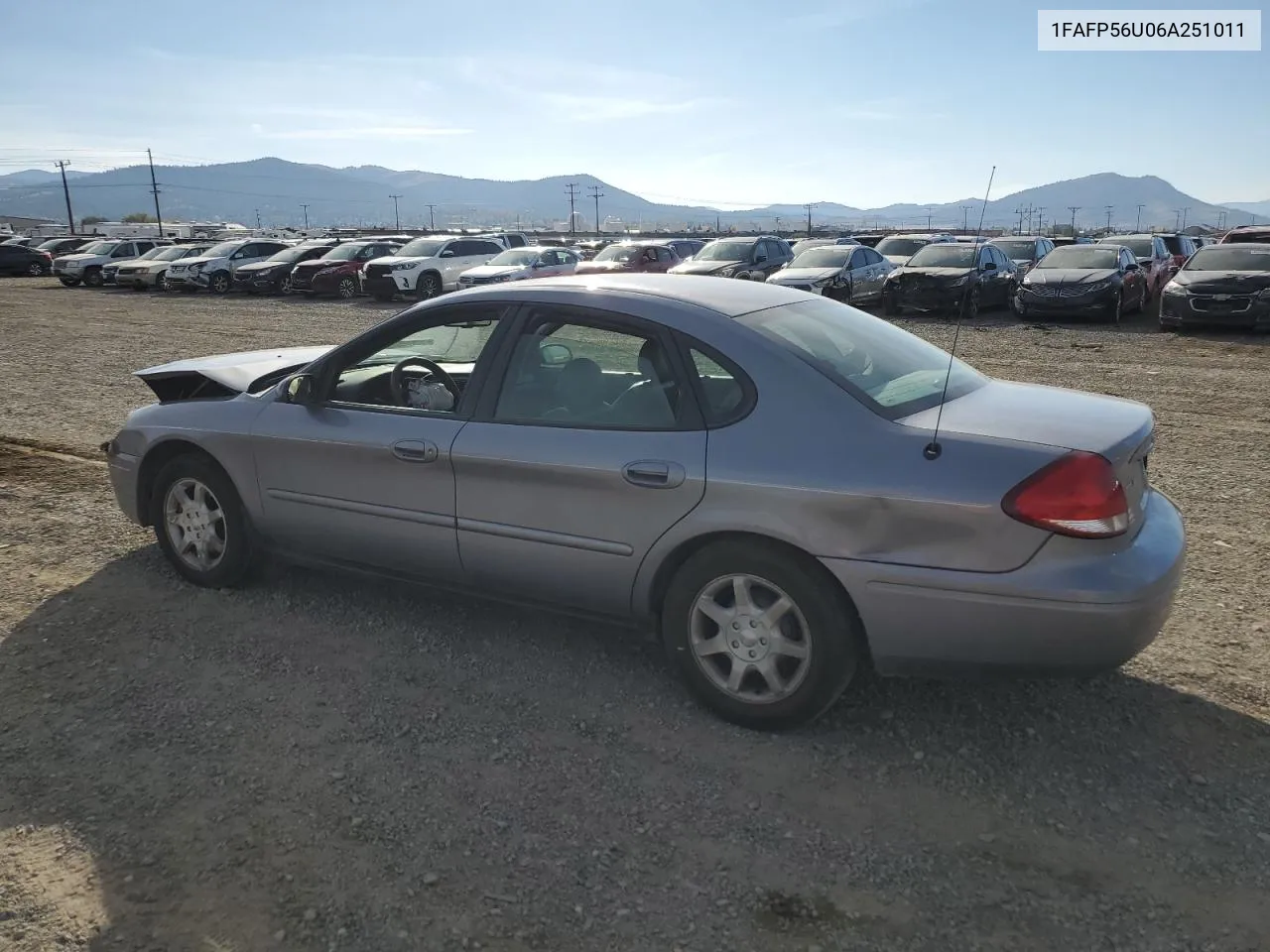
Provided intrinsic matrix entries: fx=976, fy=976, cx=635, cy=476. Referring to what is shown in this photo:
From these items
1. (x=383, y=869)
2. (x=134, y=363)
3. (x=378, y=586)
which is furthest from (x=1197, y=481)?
(x=134, y=363)

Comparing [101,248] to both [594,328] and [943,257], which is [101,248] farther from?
[594,328]

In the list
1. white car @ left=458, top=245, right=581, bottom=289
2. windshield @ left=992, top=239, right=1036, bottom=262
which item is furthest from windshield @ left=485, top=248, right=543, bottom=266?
windshield @ left=992, top=239, right=1036, bottom=262

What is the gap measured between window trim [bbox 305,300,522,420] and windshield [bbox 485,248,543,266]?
20173 mm

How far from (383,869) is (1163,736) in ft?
8.75

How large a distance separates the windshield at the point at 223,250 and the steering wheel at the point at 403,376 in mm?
28472

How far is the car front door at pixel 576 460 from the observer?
3.50 metres

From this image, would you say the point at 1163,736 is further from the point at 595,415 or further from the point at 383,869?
the point at 383,869

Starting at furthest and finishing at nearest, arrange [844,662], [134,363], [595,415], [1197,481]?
1. [134,363]
2. [1197,481]
3. [595,415]
4. [844,662]

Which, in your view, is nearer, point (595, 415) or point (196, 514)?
point (595, 415)

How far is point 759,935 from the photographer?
2.52 metres

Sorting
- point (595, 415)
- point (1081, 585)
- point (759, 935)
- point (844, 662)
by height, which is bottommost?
point (759, 935)

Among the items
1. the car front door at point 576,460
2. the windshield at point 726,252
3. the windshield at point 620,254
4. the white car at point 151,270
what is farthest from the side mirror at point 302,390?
the white car at point 151,270

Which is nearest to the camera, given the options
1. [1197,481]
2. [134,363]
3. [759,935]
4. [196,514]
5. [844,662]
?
[759,935]

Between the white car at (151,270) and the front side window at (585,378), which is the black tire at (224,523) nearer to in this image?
the front side window at (585,378)
